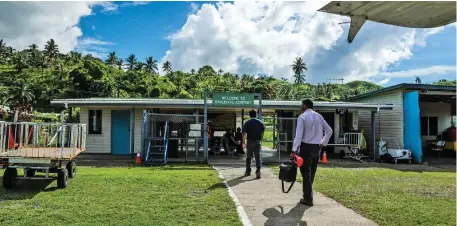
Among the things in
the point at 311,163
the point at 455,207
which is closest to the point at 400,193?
the point at 455,207

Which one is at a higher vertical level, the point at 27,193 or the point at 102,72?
the point at 102,72

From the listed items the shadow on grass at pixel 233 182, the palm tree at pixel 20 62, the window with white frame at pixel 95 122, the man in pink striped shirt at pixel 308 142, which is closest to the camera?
the man in pink striped shirt at pixel 308 142

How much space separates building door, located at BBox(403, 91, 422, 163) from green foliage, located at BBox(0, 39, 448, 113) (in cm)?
3389

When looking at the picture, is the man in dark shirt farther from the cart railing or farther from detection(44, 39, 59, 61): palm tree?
detection(44, 39, 59, 61): palm tree

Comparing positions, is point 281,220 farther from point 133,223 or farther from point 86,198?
point 86,198

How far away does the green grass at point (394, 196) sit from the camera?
557 cm

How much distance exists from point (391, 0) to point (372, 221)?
13.4 feet

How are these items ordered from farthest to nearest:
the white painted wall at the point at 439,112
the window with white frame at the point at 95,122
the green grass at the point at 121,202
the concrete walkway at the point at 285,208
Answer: the white painted wall at the point at 439,112 < the window with white frame at the point at 95,122 < the concrete walkway at the point at 285,208 < the green grass at the point at 121,202

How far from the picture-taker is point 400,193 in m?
7.59

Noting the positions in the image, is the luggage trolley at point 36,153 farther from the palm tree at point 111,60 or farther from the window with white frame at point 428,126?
the palm tree at point 111,60

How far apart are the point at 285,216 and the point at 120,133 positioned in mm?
12355

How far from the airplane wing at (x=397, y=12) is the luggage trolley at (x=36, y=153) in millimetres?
6645

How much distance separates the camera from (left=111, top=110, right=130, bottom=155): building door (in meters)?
16.4

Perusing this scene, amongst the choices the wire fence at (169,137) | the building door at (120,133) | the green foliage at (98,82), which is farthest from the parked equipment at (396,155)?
the green foliage at (98,82)
